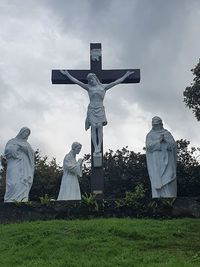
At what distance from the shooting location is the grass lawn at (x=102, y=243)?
33.4ft

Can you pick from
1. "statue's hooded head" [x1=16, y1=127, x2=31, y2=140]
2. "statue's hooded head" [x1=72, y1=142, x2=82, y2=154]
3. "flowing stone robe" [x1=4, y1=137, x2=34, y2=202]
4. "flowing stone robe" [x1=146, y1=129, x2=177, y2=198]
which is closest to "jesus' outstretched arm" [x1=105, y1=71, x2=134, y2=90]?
"statue's hooded head" [x1=72, y1=142, x2=82, y2=154]

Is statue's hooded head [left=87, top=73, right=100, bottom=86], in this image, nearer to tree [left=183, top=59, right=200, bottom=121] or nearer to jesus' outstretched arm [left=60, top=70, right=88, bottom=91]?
jesus' outstretched arm [left=60, top=70, right=88, bottom=91]

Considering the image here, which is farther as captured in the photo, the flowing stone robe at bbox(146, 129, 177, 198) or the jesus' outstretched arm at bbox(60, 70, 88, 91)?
the jesus' outstretched arm at bbox(60, 70, 88, 91)

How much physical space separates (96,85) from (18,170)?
12.5ft

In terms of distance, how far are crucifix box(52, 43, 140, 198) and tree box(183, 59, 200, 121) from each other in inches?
123

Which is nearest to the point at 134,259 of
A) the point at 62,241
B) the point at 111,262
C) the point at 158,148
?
the point at 111,262

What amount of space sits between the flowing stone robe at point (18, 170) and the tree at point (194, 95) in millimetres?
7429

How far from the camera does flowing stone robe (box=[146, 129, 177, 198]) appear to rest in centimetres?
1527

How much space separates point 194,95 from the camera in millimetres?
20969

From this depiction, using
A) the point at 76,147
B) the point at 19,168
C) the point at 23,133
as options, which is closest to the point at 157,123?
the point at 76,147

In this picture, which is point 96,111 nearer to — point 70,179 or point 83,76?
point 83,76

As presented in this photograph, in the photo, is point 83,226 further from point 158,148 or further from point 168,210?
point 158,148

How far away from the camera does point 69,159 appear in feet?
54.0

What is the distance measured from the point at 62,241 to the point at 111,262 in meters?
1.67
